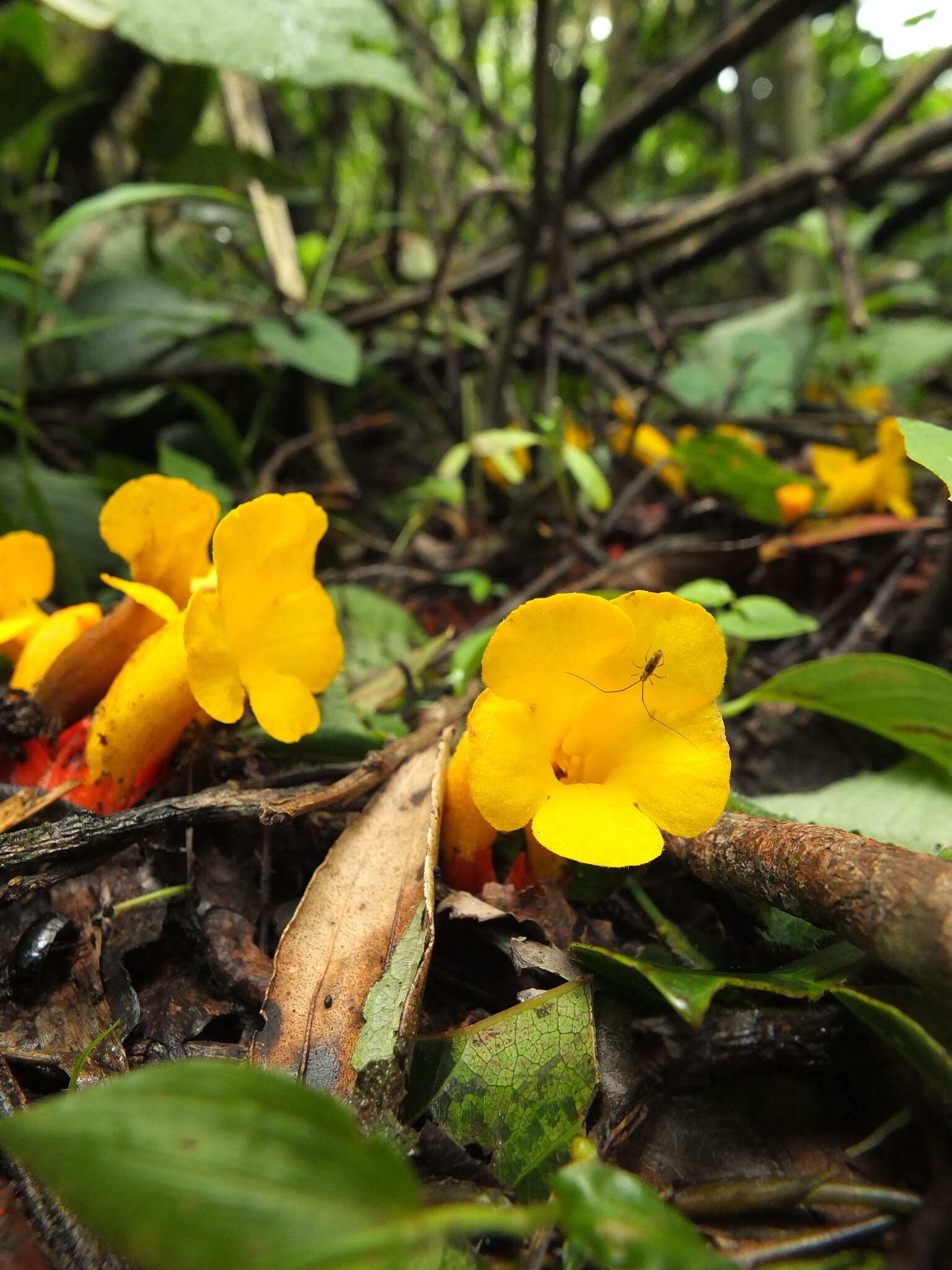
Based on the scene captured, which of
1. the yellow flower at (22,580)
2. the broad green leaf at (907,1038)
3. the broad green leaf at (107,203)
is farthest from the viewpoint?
the broad green leaf at (107,203)

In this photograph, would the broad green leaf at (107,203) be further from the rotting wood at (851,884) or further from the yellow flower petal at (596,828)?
the rotting wood at (851,884)

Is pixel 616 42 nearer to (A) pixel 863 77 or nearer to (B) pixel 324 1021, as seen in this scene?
(A) pixel 863 77

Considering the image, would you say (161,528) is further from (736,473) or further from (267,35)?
(267,35)

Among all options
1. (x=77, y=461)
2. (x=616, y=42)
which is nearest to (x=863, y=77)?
(x=616, y=42)

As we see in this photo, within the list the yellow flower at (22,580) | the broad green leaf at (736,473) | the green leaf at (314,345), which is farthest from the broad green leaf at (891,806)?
the green leaf at (314,345)

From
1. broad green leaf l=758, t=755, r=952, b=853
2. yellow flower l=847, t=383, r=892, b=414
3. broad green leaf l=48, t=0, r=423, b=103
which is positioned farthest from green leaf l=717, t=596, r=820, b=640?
yellow flower l=847, t=383, r=892, b=414

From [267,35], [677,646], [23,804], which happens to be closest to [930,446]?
[677,646]
